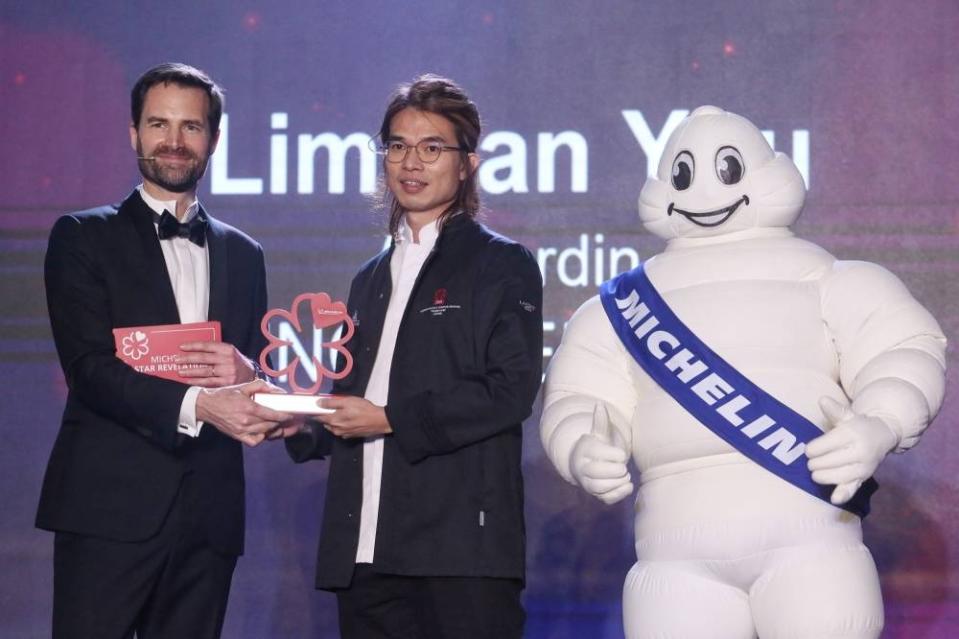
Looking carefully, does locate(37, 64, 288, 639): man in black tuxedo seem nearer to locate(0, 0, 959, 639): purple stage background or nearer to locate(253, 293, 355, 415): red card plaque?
locate(253, 293, 355, 415): red card plaque

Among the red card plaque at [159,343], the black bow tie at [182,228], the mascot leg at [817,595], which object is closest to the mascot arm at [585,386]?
the mascot leg at [817,595]

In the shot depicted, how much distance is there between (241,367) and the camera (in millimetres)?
2674

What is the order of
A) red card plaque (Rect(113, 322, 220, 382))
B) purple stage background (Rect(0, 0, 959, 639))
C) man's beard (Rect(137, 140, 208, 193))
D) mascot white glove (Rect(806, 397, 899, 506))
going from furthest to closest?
purple stage background (Rect(0, 0, 959, 639)), man's beard (Rect(137, 140, 208, 193)), red card plaque (Rect(113, 322, 220, 382)), mascot white glove (Rect(806, 397, 899, 506))

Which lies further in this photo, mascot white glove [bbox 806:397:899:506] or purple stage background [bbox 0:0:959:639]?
purple stage background [bbox 0:0:959:639]

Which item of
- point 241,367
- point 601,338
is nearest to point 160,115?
point 241,367

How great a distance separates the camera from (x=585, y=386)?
107 inches

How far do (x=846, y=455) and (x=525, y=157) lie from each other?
2154mm

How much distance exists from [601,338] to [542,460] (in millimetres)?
1611

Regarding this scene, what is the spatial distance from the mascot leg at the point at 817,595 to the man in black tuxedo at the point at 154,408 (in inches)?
37.7

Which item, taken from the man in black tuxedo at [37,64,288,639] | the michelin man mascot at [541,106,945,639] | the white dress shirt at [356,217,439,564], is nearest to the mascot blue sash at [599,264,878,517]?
the michelin man mascot at [541,106,945,639]

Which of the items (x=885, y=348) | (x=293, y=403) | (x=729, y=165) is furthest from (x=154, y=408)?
(x=885, y=348)

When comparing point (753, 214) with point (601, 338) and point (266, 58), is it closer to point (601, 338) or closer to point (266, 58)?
point (601, 338)

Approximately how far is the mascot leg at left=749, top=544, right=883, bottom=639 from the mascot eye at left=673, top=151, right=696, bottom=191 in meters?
0.77

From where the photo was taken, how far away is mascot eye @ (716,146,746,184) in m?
2.72
